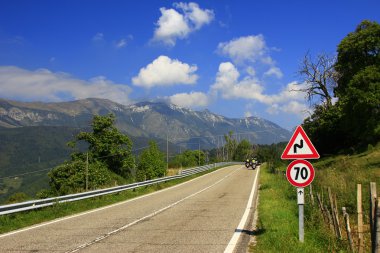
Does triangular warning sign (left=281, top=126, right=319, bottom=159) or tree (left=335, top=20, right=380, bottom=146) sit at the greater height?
tree (left=335, top=20, right=380, bottom=146)

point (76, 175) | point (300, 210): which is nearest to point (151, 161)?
point (76, 175)

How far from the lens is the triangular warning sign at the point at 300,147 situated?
9.29m

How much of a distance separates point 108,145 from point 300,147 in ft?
163

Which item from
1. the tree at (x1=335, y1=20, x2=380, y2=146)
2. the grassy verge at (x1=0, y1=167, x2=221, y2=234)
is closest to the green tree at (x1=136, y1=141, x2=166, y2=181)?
the tree at (x1=335, y1=20, x2=380, y2=146)

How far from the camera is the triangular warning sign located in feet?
30.5

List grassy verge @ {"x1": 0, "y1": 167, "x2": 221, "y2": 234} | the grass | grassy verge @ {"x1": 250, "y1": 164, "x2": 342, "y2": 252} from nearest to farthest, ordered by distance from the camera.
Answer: grassy verge @ {"x1": 250, "y1": 164, "x2": 342, "y2": 252}, the grass, grassy verge @ {"x1": 0, "y1": 167, "x2": 221, "y2": 234}

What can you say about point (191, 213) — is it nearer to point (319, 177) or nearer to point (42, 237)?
point (42, 237)

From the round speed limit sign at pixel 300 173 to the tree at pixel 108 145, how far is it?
161 feet

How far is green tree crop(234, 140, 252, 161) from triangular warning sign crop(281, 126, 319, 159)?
147 meters

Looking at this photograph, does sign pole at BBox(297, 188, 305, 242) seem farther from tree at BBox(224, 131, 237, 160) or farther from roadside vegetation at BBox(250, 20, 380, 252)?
tree at BBox(224, 131, 237, 160)

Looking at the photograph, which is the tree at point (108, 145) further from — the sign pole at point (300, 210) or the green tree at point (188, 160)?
the sign pole at point (300, 210)

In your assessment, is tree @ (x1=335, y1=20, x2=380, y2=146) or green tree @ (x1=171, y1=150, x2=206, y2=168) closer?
tree @ (x1=335, y1=20, x2=380, y2=146)

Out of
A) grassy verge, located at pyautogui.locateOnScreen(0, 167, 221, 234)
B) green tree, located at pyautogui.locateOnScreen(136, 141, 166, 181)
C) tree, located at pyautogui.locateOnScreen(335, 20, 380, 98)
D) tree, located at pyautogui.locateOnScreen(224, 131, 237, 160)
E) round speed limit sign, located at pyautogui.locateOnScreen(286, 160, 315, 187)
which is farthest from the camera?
tree, located at pyautogui.locateOnScreen(224, 131, 237, 160)

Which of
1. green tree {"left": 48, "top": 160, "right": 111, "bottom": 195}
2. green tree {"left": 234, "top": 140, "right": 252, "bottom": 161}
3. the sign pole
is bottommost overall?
green tree {"left": 48, "top": 160, "right": 111, "bottom": 195}
